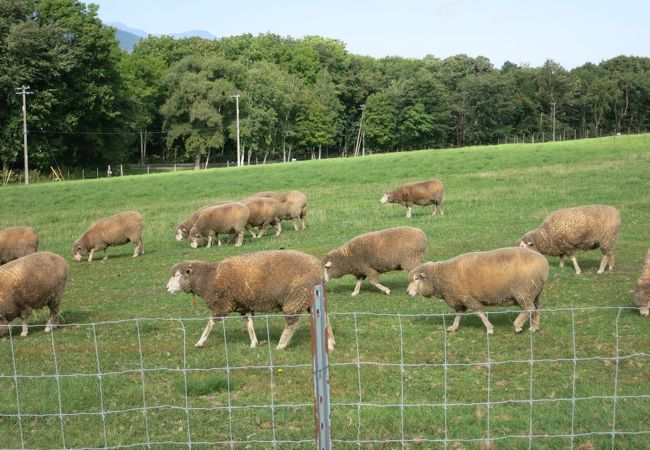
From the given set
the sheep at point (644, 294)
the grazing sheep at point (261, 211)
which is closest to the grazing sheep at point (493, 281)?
the sheep at point (644, 294)

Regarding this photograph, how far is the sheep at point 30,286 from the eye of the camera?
1369 centimetres

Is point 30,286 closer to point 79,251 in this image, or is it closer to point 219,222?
point 79,251

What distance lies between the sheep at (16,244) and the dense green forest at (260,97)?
48.5 metres

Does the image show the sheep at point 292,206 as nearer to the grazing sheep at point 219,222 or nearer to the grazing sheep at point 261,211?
the grazing sheep at point 261,211

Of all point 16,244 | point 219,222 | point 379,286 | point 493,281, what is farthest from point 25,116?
point 493,281

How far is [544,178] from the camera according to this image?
138 feet

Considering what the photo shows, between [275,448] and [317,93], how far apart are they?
109 metres

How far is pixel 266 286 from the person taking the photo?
1202 cm

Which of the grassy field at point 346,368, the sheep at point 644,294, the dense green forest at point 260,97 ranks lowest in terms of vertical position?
the grassy field at point 346,368

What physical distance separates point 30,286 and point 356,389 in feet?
24.3

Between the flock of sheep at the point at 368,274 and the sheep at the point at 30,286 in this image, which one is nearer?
the flock of sheep at the point at 368,274

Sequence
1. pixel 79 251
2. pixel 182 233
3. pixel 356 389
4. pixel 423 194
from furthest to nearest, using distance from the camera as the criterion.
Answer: pixel 423 194 → pixel 182 233 → pixel 79 251 → pixel 356 389

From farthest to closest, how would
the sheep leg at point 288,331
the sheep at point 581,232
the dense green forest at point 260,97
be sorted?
1. the dense green forest at point 260,97
2. the sheep at point 581,232
3. the sheep leg at point 288,331

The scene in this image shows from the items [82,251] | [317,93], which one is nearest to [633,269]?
[82,251]
